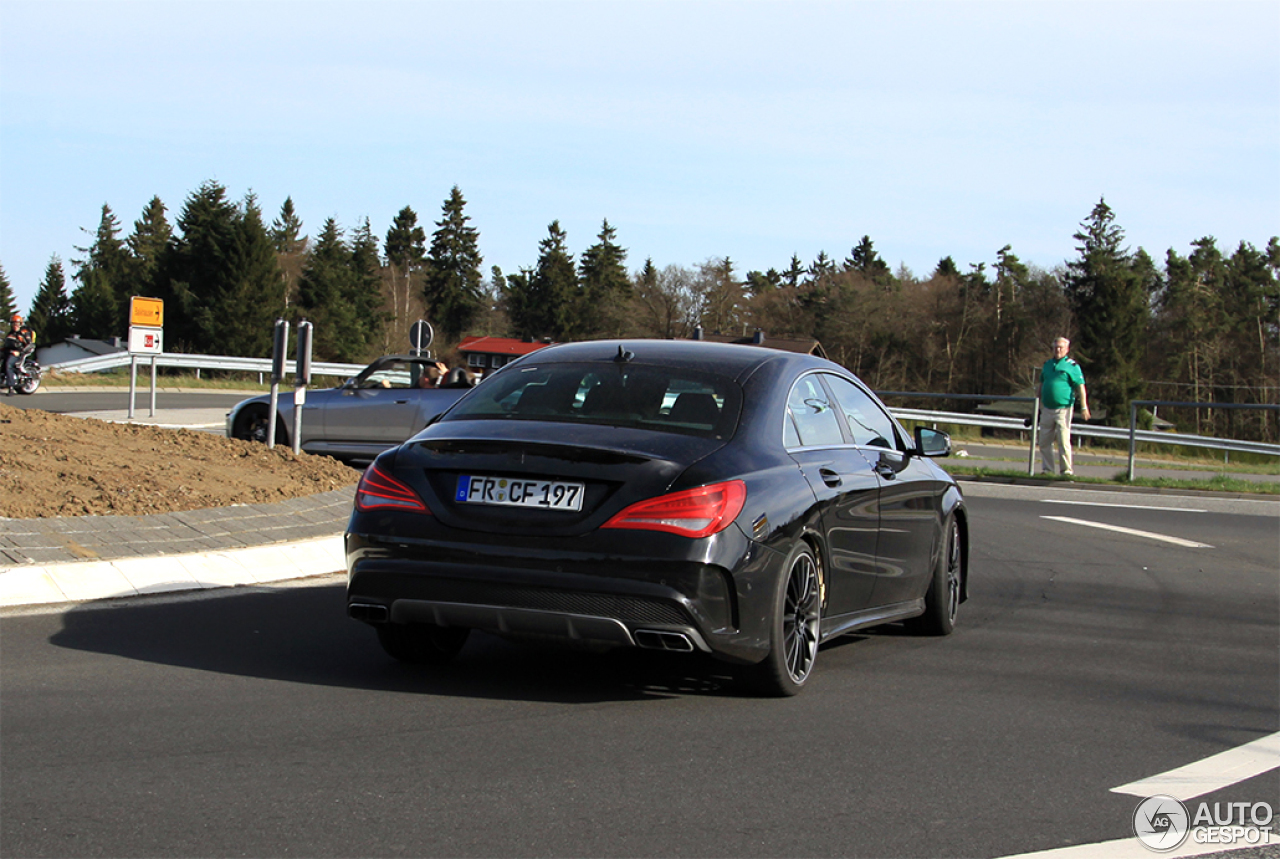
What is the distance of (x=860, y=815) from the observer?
4129 millimetres

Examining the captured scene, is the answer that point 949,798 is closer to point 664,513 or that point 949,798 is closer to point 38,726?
point 664,513

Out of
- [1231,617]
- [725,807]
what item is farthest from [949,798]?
[1231,617]

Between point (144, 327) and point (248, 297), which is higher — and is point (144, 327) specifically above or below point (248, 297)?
below

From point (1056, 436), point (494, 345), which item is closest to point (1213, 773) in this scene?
point (1056, 436)

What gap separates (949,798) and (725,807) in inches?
31.2

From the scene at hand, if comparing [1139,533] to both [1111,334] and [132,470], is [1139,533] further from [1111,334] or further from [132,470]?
[1111,334]

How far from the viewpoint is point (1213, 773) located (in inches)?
193

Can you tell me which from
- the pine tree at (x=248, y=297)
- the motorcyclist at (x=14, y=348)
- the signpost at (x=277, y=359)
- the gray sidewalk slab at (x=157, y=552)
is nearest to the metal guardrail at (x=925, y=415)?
the motorcyclist at (x=14, y=348)

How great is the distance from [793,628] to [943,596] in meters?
2.11

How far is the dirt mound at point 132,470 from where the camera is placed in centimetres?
954

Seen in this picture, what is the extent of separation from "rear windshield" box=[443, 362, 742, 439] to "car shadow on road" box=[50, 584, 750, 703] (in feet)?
3.88

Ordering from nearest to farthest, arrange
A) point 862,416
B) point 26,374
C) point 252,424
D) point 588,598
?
1. point 588,598
2. point 862,416
3. point 252,424
4. point 26,374

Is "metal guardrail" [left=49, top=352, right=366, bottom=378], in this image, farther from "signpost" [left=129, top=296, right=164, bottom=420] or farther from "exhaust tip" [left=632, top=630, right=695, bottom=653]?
"exhaust tip" [left=632, top=630, right=695, bottom=653]

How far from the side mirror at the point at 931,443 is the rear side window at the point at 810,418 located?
40.0 inches
